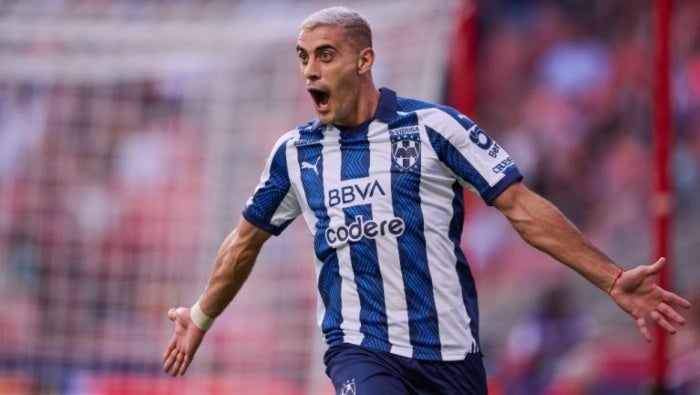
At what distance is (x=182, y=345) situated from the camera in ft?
19.4

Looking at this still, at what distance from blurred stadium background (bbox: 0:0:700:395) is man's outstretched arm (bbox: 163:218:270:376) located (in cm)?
312

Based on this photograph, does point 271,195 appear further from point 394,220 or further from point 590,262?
point 590,262

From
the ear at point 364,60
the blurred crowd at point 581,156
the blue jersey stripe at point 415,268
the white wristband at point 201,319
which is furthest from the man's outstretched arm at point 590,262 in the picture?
the blurred crowd at point 581,156

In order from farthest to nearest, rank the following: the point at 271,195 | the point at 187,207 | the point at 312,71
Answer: the point at 187,207 → the point at 271,195 → the point at 312,71

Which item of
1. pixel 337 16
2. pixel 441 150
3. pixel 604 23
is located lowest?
pixel 441 150

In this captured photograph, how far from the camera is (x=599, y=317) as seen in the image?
11188 millimetres

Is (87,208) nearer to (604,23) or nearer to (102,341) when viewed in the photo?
(102,341)

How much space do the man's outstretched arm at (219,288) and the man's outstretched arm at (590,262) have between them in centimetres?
102

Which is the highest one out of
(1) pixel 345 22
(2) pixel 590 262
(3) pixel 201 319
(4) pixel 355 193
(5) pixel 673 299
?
(1) pixel 345 22

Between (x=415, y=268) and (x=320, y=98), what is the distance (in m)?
0.75

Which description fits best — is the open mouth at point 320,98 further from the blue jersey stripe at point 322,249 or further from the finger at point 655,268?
the finger at point 655,268

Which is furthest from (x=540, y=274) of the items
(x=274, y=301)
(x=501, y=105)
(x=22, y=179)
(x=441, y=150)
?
(x=441, y=150)

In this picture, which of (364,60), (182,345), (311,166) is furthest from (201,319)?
(364,60)

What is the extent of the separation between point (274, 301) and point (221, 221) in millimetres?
624
